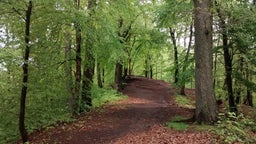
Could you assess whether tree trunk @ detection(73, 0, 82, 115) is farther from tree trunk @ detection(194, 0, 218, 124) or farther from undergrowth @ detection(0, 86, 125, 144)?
tree trunk @ detection(194, 0, 218, 124)

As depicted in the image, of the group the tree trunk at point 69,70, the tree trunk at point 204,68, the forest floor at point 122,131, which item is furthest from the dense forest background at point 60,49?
the forest floor at point 122,131

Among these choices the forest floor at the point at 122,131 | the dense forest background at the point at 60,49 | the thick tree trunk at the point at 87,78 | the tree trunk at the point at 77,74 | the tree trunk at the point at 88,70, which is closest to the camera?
the forest floor at the point at 122,131

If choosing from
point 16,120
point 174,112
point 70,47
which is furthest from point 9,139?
point 174,112

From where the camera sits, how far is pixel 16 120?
12828 mm

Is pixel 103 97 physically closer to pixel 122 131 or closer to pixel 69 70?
pixel 69 70

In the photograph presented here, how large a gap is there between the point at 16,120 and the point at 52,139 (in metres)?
2.44

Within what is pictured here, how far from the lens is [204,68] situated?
1154 cm

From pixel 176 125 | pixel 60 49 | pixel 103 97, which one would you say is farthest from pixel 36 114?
pixel 103 97

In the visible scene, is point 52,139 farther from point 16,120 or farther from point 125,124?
point 125,124

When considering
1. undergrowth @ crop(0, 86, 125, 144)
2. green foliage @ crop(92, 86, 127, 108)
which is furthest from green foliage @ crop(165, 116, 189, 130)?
green foliage @ crop(92, 86, 127, 108)

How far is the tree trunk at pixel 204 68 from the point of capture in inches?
446

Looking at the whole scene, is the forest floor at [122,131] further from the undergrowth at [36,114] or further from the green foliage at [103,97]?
the green foliage at [103,97]

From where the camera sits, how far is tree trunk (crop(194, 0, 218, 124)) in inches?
446

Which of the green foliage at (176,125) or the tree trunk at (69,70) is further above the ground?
the tree trunk at (69,70)
